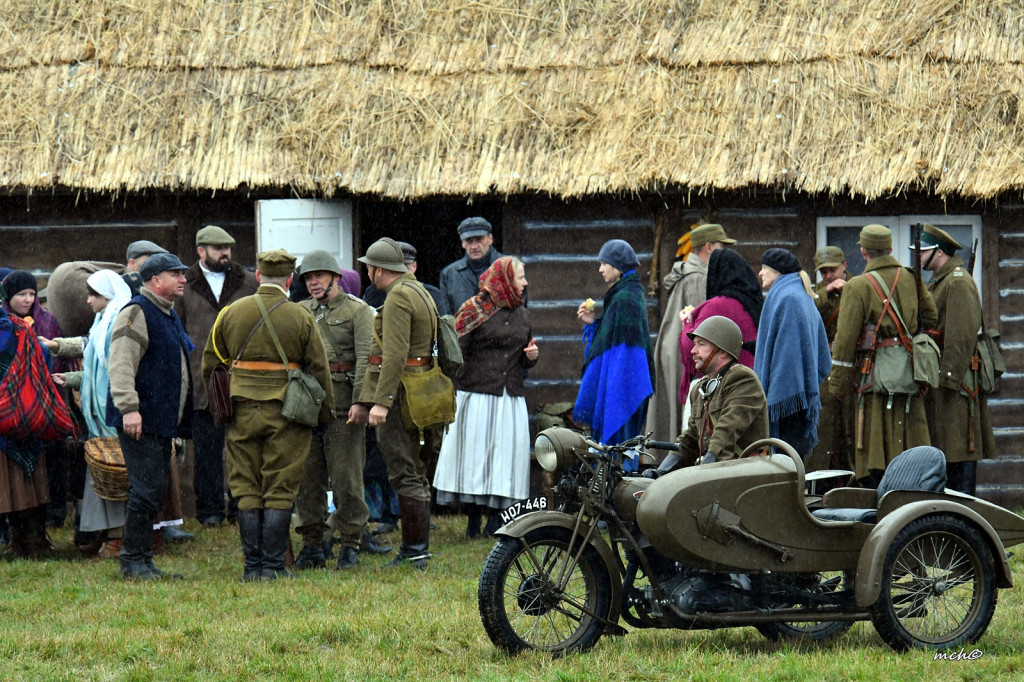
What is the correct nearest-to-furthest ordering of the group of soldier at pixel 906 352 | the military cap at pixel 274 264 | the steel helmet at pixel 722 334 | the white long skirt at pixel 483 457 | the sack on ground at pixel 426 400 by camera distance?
the steel helmet at pixel 722 334 < the military cap at pixel 274 264 < the sack on ground at pixel 426 400 < the group of soldier at pixel 906 352 < the white long skirt at pixel 483 457

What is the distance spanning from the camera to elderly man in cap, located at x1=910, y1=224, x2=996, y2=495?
8883 millimetres

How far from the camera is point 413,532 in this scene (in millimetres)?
8203

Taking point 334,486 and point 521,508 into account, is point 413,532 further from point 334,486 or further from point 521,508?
point 521,508

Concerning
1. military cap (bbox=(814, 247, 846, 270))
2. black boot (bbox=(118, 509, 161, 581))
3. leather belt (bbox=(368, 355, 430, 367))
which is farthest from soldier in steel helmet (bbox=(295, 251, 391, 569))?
military cap (bbox=(814, 247, 846, 270))

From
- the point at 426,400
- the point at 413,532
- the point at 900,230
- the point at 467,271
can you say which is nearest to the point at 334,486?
the point at 413,532

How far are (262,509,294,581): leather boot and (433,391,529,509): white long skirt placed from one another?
1.74 meters

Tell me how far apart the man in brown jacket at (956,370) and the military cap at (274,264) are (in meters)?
4.28

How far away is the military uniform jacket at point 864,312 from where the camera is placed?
854cm

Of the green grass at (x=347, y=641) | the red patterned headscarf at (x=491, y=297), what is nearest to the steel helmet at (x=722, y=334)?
the green grass at (x=347, y=641)

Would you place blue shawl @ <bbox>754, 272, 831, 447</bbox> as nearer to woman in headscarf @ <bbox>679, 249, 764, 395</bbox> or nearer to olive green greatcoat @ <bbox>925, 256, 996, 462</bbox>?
woman in headscarf @ <bbox>679, 249, 764, 395</bbox>

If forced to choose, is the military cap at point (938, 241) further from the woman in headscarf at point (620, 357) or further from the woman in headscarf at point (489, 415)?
the woman in headscarf at point (489, 415)

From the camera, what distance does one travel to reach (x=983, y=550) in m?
5.66

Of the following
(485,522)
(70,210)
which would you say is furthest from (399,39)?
(485,522)

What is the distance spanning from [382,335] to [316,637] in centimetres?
236
